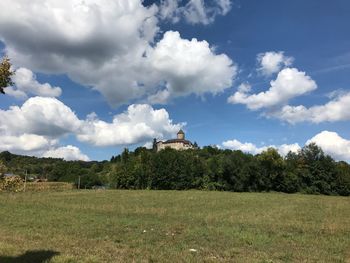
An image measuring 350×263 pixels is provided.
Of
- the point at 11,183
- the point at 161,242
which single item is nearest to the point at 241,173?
the point at 161,242

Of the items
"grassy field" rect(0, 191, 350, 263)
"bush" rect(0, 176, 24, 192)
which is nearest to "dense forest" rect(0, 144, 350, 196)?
"grassy field" rect(0, 191, 350, 263)

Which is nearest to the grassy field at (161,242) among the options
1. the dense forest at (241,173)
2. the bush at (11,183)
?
the bush at (11,183)

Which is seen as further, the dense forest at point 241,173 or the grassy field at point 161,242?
the dense forest at point 241,173

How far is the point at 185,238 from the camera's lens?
64.1 ft

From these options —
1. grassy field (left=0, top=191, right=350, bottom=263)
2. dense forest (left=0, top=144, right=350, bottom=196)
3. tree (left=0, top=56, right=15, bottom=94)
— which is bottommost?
grassy field (left=0, top=191, right=350, bottom=263)

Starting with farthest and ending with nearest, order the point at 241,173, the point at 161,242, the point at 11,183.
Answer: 1. the point at 241,173
2. the point at 161,242
3. the point at 11,183

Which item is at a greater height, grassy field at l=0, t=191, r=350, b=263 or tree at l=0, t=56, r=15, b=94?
tree at l=0, t=56, r=15, b=94

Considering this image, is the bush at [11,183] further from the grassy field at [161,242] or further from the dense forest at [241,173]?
the dense forest at [241,173]

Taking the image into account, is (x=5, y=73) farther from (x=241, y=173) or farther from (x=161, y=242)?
(x=241, y=173)

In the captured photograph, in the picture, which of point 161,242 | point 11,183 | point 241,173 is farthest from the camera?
point 241,173

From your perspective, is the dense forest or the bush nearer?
the bush

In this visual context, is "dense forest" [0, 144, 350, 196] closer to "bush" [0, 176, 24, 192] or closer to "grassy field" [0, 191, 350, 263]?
"grassy field" [0, 191, 350, 263]

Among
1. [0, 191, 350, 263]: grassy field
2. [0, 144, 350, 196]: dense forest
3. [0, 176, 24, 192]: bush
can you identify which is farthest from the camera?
[0, 144, 350, 196]: dense forest

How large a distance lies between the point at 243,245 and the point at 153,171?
86.7 meters
